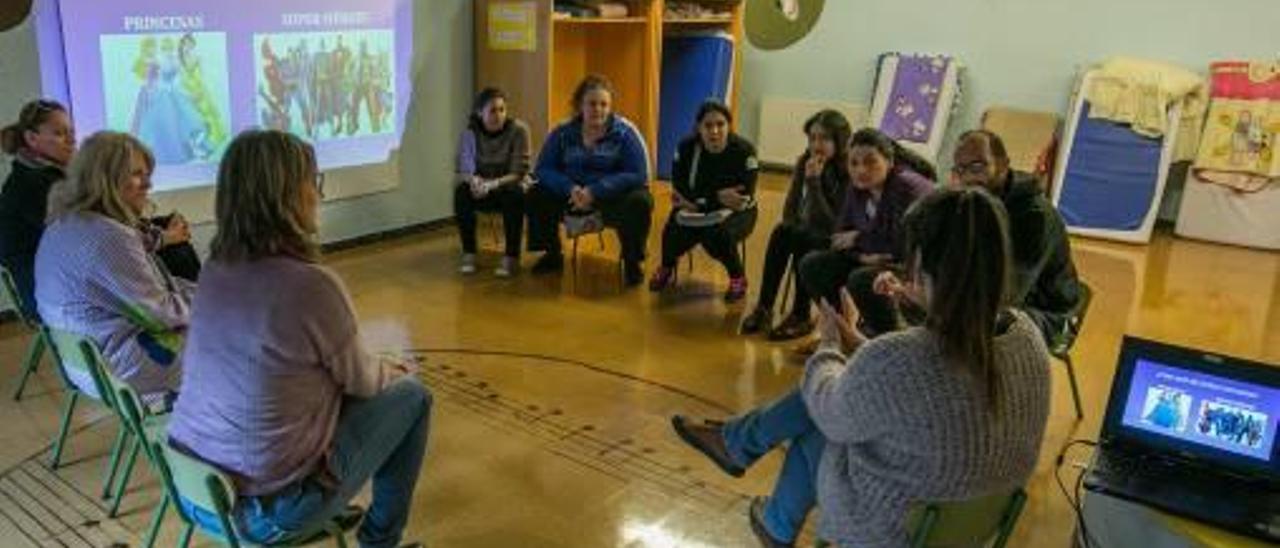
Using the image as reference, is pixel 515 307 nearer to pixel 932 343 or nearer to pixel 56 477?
pixel 56 477

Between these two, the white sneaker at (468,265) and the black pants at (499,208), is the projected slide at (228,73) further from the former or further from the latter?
the white sneaker at (468,265)

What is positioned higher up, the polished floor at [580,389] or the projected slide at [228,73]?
the projected slide at [228,73]

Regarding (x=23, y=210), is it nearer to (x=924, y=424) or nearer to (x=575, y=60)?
(x=924, y=424)

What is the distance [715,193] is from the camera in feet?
15.8

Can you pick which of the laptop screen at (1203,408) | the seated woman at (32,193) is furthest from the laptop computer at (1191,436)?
the seated woman at (32,193)

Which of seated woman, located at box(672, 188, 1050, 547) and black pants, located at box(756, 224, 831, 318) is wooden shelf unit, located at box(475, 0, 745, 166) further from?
seated woman, located at box(672, 188, 1050, 547)

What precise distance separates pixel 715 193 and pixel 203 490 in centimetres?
325

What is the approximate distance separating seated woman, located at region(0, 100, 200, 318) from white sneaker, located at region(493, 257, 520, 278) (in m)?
1.99

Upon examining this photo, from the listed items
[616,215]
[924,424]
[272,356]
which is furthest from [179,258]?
[924,424]

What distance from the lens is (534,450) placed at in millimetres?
3203

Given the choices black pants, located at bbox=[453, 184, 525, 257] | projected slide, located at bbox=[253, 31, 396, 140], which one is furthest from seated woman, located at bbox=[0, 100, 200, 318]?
black pants, located at bbox=[453, 184, 525, 257]

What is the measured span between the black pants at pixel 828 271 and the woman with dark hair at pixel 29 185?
265 centimetres

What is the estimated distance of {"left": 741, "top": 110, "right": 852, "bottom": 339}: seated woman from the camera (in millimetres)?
4199

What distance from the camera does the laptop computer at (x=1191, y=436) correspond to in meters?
1.99
